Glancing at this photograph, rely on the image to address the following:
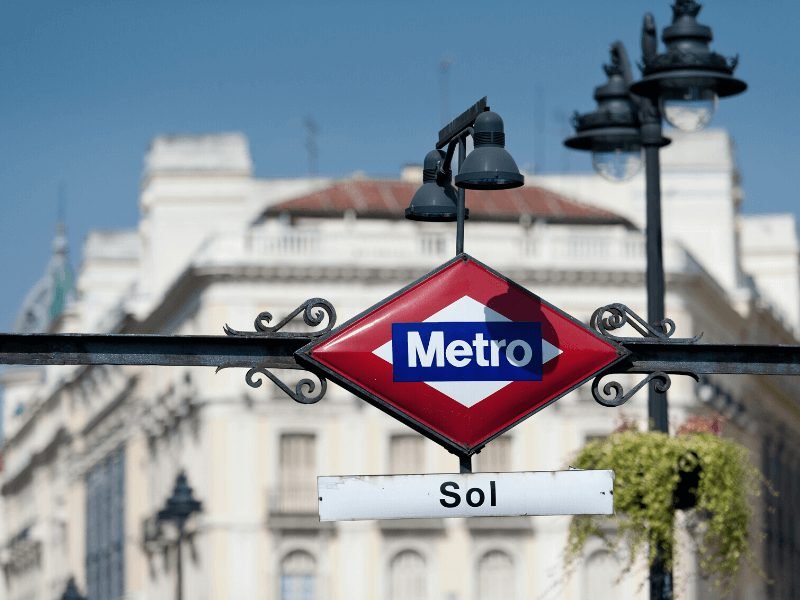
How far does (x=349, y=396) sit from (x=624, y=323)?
50923mm

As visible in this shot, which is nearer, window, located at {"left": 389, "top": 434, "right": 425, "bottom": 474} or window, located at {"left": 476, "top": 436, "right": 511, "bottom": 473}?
window, located at {"left": 389, "top": 434, "right": 425, "bottom": 474}

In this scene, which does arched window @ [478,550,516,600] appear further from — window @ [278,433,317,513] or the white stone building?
window @ [278,433,317,513]

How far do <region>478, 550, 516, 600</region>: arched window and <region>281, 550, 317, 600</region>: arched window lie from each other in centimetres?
377

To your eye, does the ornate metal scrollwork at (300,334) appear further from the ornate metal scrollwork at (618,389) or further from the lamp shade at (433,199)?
the lamp shade at (433,199)

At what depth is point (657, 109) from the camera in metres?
16.2

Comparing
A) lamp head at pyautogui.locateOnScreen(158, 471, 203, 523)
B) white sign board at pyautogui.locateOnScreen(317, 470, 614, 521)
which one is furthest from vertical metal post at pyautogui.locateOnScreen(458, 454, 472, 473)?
lamp head at pyautogui.locateOnScreen(158, 471, 203, 523)

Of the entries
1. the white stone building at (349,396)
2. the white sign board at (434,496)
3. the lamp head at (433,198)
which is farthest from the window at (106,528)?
the white sign board at (434,496)

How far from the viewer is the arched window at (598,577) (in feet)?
191

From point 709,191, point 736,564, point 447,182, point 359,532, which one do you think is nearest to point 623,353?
point 447,182

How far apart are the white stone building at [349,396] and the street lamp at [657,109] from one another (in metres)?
34.2

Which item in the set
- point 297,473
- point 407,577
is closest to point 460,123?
point 297,473

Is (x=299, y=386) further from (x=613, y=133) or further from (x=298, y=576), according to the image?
(x=298, y=576)

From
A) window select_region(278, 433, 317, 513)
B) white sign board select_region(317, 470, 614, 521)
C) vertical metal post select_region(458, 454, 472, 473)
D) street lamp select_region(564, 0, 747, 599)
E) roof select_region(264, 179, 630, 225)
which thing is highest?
roof select_region(264, 179, 630, 225)

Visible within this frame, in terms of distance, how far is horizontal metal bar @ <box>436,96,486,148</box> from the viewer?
854cm
